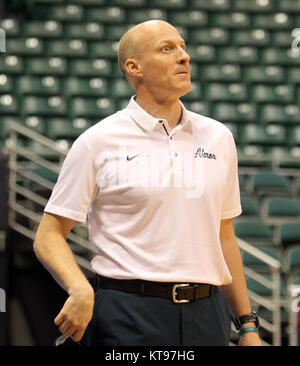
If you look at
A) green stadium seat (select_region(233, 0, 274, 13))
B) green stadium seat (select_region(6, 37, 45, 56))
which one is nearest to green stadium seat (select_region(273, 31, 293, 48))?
green stadium seat (select_region(233, 0, 274, 13))

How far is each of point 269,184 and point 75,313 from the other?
171 inches

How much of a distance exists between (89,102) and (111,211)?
5139mm

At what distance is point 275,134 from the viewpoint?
6629mm

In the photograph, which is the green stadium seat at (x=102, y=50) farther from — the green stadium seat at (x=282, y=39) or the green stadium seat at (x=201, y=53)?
the green stadium seat at (x=282, y=39)

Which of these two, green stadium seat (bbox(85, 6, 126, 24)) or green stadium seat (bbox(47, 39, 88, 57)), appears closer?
green stadium seat (bbox(47, 39, 88, 57))

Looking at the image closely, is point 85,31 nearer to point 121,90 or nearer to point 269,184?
point 121,90

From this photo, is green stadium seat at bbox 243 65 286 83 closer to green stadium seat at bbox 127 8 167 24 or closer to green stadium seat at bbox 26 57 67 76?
green stadium seat at bbox 127 8 167 24

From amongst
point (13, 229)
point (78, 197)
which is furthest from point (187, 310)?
point (13, 229)

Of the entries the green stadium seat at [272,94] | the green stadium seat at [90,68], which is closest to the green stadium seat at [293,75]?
the green stadium seat at [272,94]

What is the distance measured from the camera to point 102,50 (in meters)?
7.23

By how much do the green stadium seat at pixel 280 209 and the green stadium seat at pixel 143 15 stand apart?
3.26 metres

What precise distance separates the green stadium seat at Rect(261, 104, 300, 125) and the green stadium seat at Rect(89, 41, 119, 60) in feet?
5.63

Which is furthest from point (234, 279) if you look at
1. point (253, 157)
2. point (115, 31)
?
point (115, 31)

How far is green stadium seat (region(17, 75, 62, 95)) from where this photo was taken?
656 centimetres
